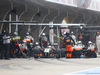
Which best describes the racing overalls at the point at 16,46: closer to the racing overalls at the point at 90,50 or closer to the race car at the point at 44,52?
the race car at the point at 44,52

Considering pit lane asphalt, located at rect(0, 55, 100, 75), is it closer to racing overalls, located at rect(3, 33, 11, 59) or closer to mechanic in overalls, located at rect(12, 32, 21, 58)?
racing overalls, located at rect(3, 33, 11, 59)

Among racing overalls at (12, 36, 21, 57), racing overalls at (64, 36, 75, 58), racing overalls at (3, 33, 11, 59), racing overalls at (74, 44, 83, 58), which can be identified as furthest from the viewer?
racing overalls at (74, 44, 83, 58)

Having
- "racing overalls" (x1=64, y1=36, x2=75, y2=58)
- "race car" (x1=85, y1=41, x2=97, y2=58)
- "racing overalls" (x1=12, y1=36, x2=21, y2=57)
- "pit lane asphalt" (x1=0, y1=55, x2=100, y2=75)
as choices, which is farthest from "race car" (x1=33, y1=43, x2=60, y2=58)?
"pit lane asphalt" (x1=0, y1=55, x2=100, y2=75)

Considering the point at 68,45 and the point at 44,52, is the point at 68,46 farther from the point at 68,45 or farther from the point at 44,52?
the point at 44,52

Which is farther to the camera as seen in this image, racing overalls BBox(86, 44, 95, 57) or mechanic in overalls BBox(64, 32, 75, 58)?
racing overalls BBox(86, 44, 95, 57)

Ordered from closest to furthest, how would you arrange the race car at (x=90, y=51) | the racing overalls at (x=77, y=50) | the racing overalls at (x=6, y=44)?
the racing overalls at (x=6, y=44), the racing overalls at (x=77, y=50), the race car at (x=90, y=51)

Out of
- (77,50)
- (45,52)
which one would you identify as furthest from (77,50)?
(45,52)

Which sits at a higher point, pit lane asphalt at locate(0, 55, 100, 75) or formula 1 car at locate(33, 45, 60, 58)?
formula 1 car at locate(33, 45, 60, 58)

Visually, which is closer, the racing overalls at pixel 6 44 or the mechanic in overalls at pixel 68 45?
the racing overalls at pixel 6 44

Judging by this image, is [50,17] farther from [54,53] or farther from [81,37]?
[54,53]

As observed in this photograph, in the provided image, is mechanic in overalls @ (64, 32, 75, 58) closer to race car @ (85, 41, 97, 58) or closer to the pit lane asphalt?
race car @ (85, 41, 97, 58)

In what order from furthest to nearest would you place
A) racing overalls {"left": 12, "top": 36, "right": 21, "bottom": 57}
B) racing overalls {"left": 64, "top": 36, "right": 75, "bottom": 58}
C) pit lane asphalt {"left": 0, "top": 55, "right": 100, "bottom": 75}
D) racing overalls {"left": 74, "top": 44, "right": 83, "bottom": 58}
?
A: racing overalls {"left": 74, "top": 44, "right": 83, "bottom": 58}
racing overalls {"left": 12, "top": 36, "right": 21, "bottom": 57}
racing overalls {"left": 64, "top": 36, "right": 75, "bottom": 58}
pit lane asphalt {"left": 0, "top": 55, "right": 100, "bottom": 75}

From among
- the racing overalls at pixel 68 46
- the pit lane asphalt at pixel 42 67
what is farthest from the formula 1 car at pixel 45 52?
the pit lane asphalt at pixel 42 67

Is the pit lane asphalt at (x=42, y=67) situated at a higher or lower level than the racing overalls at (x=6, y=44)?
lower
